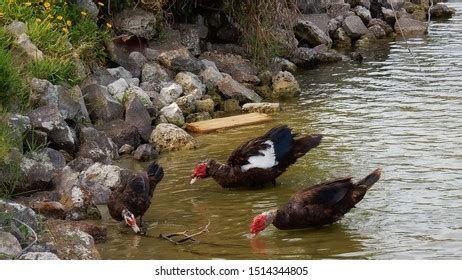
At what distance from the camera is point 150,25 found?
51.1 feet

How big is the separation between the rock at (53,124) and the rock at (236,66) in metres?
4.97

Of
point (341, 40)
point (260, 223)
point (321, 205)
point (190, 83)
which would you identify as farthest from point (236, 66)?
point (260, 223)

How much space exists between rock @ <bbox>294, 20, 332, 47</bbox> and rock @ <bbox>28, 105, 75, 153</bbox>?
8.13 m

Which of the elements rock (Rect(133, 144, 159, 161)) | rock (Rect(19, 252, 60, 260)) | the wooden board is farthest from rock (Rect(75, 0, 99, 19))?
rock (Rect(19, 252, 60, 260))

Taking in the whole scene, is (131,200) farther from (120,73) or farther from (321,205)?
(120,73)

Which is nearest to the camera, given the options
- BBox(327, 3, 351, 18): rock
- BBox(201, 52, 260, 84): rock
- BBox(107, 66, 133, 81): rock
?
BBox(107, 66, 133, 81): rock

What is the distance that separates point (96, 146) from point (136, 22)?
417cm

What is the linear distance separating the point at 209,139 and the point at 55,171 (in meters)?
2.98

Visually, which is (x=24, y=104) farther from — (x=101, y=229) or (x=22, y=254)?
(x=22, y=254)

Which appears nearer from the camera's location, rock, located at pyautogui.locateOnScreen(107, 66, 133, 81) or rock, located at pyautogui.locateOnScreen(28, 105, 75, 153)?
rock, located at pyautogui.locateOnScreen(28, 105, 75, 153)

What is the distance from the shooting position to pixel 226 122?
1352 centimetres

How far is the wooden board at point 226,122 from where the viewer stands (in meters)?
13.2

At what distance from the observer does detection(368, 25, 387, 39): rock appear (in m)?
21.7

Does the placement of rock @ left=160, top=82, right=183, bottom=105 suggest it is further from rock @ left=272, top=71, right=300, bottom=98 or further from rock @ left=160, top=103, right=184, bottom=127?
rock @ left=272, top=71, right=300, bottom=98
